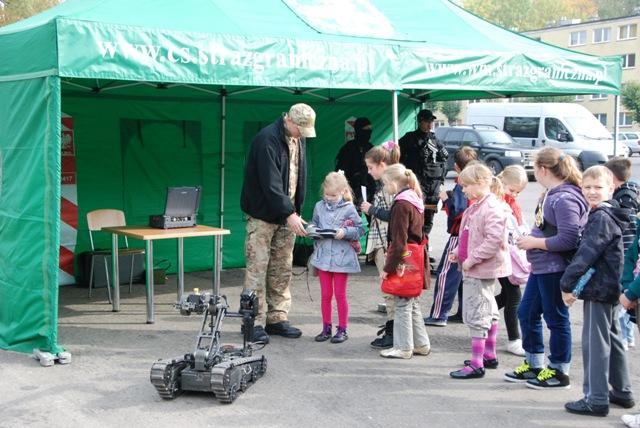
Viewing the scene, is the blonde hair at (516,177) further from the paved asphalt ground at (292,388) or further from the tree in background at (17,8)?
the tree in background at (17,8)

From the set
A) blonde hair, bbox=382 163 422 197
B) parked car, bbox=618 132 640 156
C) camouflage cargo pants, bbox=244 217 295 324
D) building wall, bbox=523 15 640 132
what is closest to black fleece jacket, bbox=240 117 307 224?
camouflage cargo pants, bbox=244 217 295 324

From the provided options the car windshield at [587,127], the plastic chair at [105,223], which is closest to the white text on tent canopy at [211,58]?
the plastic chair at [105,223]

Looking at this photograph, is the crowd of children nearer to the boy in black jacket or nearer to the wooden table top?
the boy in black jacket

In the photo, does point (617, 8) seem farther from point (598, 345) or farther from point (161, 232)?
point (598, 345)

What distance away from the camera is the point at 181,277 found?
7.78 meters

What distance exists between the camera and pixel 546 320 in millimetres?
5441

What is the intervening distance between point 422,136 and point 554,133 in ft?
60.2

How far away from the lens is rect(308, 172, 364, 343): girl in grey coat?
262 inches

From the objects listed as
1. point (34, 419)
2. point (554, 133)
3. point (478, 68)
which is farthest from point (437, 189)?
point (554, 133)

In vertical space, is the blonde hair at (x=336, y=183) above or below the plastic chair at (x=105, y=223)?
above

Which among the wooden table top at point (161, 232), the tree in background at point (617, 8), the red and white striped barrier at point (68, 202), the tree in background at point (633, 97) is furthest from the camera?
the tree in background at point (617, 8)

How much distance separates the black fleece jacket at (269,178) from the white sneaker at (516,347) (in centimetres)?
209

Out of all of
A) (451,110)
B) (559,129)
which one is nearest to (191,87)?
(559,129)

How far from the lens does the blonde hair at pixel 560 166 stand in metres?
5.29
